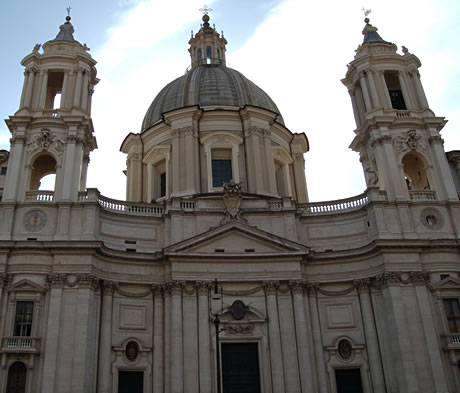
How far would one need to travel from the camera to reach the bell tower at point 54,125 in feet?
91.0

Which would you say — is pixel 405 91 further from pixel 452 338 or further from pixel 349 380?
pixel 349 380

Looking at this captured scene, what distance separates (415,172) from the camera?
33781mm

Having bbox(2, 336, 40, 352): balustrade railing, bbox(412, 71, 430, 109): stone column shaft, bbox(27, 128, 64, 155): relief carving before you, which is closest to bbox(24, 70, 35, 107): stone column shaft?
bbox(27, 128, 64, 155): relief carving

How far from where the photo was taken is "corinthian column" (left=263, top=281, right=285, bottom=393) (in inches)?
988

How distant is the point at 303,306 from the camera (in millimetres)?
26812

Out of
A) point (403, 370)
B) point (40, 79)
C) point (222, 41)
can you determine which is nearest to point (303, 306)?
point (403, 370)

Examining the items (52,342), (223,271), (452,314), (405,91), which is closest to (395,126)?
(405,91)

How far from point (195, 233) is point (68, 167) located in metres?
7.88

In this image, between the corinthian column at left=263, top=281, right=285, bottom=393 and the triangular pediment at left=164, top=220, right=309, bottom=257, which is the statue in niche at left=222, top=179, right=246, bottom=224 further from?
the corinthian column at left=263, top=281, right=285, bottom=393

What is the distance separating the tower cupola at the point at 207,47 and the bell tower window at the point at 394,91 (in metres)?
14.9

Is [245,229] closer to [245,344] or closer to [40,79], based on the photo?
[245,344]

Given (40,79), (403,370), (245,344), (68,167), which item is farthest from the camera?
(40,79)

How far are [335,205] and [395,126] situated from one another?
6.36 meters

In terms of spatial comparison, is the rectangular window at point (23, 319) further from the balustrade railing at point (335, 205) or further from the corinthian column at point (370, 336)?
the corinthian column at point (370, 336)
